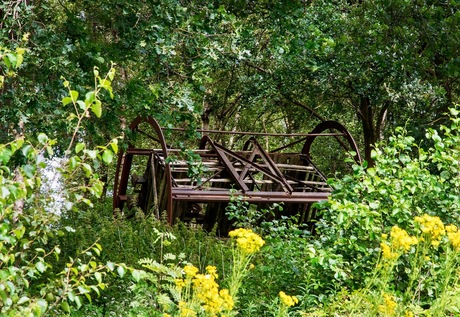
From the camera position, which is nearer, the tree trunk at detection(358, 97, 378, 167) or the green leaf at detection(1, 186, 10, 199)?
the green leaf at detection(1, 186, 10, 199)

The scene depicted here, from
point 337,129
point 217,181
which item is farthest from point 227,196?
point 337,129

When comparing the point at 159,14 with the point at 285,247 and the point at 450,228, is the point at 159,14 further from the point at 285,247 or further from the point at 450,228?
the point at 450,228

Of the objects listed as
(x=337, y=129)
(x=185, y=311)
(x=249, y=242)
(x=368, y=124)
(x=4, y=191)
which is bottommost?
(x=368, y=124)

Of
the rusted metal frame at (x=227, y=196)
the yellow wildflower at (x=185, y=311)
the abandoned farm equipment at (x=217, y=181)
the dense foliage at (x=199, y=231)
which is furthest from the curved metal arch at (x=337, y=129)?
the yellow wildflower at (x=185, y=311)

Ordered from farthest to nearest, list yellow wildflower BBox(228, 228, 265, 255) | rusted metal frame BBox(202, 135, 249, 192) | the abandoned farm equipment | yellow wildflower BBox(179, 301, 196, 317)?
rusted metal frame BBox(202, 135, 249, 192)
the abandoned farm equipment
yellow wildflower BBox(228, 228, 265, 255)
yellow wildflower BBox(179, 301, 196, 317)

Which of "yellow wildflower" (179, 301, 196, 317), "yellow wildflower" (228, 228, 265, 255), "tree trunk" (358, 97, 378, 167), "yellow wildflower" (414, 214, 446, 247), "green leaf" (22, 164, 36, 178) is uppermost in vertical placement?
"green leaf" (22, 164, 36, 178)

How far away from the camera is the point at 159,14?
6699mm

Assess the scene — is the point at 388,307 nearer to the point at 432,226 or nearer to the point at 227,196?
the point at 432,226

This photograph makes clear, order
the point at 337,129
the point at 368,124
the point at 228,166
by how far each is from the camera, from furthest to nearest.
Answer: the point at 368,124 → the point at 337,129 → the point at 228,166

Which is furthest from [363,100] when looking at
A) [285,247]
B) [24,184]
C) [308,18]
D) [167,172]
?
[24,184]

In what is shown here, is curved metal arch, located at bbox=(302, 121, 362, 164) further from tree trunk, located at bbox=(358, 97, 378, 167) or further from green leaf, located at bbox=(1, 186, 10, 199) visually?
green leaf, located at bbox=(1, 186, 10, 199)

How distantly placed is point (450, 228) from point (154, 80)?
4225 millimetres

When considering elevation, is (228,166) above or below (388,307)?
below

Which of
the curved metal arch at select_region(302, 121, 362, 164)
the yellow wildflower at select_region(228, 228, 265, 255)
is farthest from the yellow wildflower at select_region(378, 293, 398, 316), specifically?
the curved metal arch at select_region(302, 121, 362, 164)
